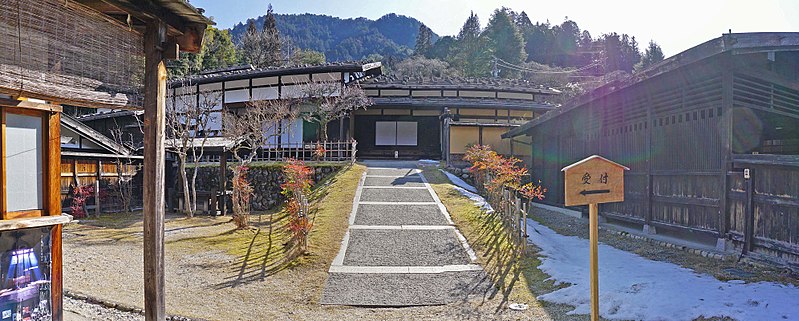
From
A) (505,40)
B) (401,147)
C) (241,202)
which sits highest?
(505,40)

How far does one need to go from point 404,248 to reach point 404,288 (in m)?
2.14

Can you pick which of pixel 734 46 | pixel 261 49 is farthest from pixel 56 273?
pixel 261 49

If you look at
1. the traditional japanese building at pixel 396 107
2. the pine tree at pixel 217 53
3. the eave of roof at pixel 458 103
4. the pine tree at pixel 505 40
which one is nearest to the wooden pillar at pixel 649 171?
the traditional japanese building at pixel 396 107

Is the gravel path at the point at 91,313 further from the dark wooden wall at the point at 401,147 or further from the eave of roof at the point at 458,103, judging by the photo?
the dark wooden wall at the point at 401,147

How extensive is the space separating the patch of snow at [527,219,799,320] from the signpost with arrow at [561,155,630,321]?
162 centimetres

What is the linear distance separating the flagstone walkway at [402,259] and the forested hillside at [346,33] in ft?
264

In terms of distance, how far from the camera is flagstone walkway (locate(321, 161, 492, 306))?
289 inches

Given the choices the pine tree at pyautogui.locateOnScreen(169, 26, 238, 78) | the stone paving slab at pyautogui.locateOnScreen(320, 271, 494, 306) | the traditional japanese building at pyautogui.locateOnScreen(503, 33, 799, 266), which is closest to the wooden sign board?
the stone paving slab at pyautogui.locateOnScreen(320, 271, 494, 306)

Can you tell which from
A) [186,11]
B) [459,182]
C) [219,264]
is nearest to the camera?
[186,11]

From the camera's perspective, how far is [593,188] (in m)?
4.60

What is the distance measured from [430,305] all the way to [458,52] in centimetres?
4849

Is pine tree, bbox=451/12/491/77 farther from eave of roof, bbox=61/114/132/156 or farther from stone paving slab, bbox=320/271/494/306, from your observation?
stone paving slab, bbox=320/271/494/306

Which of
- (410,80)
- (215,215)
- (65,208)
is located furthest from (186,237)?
(410,80)

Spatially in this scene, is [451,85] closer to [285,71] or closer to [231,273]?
[285,71]
